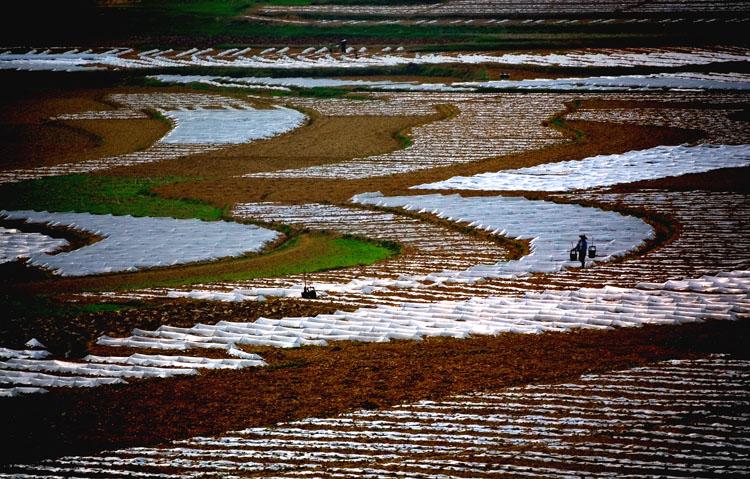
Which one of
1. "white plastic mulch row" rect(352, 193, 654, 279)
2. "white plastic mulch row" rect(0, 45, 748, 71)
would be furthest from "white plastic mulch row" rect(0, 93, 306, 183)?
"white plastic mulch row" rect(352, 193, 654, 279)

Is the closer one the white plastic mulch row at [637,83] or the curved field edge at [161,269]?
the curved field edge at [161,269]

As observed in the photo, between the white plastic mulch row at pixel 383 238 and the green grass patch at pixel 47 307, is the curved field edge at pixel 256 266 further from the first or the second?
the green grass patch at pixel 47 307

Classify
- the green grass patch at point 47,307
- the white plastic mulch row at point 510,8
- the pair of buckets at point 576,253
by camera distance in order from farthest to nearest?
the white plastic mulch row at point 510,8 < the pair of buckets at point 576,253 < the green grass patch at point 47,307

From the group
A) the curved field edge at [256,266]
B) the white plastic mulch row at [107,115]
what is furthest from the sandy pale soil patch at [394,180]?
the white plastic mulch row at [107,115]

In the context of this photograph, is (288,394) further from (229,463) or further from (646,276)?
(646,276)

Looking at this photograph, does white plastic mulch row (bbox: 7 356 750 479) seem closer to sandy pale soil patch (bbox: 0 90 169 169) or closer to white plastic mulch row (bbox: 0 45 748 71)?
sandy pale soil patch (bbox: 0 90 169 169)

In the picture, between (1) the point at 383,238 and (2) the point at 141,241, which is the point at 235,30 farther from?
(1) the point at 383,238
